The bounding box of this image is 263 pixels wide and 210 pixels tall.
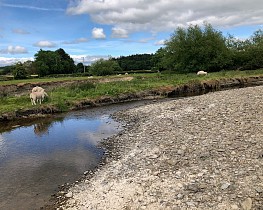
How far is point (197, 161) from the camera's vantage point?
13281mm

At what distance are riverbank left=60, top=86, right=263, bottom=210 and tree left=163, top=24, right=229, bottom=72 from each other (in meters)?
54.2

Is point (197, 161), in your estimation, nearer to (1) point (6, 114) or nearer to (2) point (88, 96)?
(1) point (6, 114)

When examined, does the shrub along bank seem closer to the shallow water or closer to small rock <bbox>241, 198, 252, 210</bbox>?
the shallow water

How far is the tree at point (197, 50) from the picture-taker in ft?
239

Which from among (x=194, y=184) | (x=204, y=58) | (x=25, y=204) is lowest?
(x=25, y=204)

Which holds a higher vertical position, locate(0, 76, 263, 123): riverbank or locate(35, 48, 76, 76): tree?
locate(35, 48, 76, 76): tree

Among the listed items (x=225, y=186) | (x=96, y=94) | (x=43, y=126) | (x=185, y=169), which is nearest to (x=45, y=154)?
(x=43, y=126)

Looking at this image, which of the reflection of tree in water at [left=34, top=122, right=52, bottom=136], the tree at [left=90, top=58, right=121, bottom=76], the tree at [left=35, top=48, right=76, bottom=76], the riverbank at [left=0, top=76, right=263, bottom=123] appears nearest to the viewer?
the reflection of tree in water at [left=34, top=122, right=52, bottom=136]

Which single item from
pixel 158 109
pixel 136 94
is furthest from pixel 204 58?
pixel 158 109

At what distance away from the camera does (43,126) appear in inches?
1053

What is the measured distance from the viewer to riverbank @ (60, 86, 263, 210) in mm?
10391

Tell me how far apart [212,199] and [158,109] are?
19385 mm

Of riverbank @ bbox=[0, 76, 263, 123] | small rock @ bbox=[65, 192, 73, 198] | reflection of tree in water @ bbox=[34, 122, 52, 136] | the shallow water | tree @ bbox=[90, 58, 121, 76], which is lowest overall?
small rock @ bbox=[65, 192, 73, 198]

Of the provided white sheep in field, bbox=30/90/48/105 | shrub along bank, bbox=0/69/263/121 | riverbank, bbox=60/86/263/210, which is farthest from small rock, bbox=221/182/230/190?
white sheep in field, bbox=30/90/48/105
